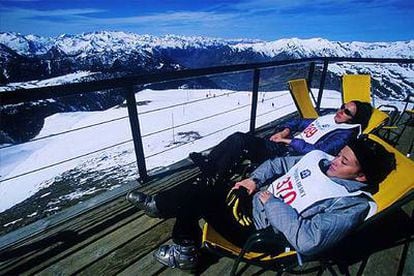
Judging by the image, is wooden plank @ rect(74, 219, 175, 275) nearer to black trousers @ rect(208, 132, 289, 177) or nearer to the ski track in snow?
black trousers @ rect(208, 132, 289, 177)

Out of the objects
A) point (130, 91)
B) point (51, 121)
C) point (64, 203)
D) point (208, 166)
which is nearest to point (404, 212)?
point (208, 166)

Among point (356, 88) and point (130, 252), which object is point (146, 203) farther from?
point (356, 88)

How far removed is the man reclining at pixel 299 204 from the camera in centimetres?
171

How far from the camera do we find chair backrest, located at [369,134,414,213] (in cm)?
180

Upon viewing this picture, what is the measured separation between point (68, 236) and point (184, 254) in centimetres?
109

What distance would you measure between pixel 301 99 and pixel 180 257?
3.43 m

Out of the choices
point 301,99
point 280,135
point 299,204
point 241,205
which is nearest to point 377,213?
point 299,204

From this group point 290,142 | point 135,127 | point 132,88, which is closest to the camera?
point 132,88

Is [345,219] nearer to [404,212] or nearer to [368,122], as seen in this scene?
[404,212]

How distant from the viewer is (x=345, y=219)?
168 centimetres

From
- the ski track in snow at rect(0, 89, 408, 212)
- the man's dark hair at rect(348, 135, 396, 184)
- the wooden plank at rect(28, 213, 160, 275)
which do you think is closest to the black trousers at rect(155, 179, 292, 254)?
the wooden plank at rect(28, 213, 160, 275)

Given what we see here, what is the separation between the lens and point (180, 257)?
2.10 m

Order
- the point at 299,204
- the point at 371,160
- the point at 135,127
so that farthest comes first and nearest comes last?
1. the point at 135,127
2. the point at 299,204
3. the point at 371,160

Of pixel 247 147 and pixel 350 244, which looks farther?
pixel 247 147
